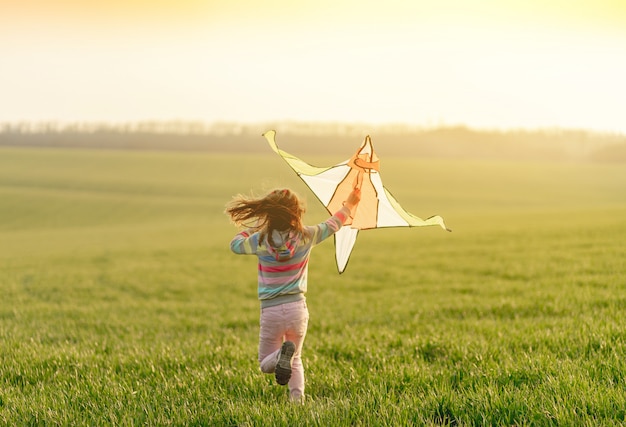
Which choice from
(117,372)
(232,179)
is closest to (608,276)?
(117,372)

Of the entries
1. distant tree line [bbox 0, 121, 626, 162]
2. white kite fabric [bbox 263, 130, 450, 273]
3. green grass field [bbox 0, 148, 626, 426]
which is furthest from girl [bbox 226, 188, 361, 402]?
distant tree line [bbox 0, 121, 626, 162]

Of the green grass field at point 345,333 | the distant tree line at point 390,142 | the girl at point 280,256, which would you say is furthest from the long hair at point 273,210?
the distant tree line at point 390,142

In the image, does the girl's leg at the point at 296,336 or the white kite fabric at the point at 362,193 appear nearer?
the girl's leg at the point at 296,336

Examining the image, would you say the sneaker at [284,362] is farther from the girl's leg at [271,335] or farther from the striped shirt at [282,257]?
the striped shirt at [282,257]

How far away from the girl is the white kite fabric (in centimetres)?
71

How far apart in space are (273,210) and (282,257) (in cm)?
38

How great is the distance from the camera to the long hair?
468cm

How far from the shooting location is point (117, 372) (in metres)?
6.21

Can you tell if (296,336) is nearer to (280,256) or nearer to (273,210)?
(280,256)

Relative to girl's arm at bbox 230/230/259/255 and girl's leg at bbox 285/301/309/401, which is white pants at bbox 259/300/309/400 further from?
girl's arm at bbox 230/230/259/255

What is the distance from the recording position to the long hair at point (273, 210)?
4684 mm

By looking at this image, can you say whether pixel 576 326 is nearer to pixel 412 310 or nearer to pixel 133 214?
pixel 412 310

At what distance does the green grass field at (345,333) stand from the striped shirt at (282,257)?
52 cm

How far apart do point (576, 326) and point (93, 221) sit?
49.1m
